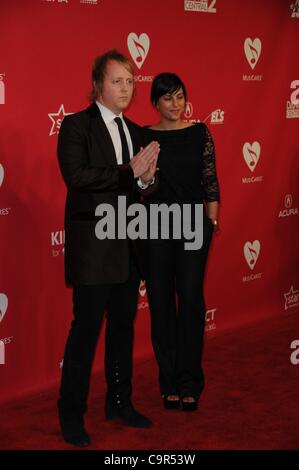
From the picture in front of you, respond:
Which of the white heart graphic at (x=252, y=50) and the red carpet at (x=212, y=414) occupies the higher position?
the white heart graphic at (x=252, y=50)

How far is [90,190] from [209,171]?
788mm

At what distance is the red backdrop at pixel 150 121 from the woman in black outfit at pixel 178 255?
0.65 m

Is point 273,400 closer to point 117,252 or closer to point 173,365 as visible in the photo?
point 173,365

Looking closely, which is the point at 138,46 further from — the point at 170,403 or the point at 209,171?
the point at 170,403

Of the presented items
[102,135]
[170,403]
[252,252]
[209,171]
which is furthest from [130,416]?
[252,252]

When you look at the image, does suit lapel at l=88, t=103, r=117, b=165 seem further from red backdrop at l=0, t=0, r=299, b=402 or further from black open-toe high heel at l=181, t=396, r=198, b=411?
black open-toe high heel at l=181, t=396, r=198, b=411

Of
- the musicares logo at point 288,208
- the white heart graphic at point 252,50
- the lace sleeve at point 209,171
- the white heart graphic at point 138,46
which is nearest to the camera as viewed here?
the lace sleeve at point 209,171

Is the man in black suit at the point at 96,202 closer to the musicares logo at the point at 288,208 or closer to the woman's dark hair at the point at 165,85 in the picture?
the woman's dark hair at the point at 165,85

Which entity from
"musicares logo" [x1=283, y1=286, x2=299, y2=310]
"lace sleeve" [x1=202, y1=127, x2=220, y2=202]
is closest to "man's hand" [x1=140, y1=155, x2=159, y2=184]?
"lace sleeve" [x1=202, y1=127, x2=220, y2=202]

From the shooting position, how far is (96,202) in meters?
3.03

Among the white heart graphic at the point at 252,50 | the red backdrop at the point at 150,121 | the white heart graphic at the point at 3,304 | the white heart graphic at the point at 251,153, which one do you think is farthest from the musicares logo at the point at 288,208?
the white heart graphic at the point at 3,304

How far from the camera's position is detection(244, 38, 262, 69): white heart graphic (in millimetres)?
4969

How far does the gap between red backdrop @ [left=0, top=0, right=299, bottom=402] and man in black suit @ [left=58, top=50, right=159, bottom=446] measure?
718 mm

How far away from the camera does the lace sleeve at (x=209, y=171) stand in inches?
139
